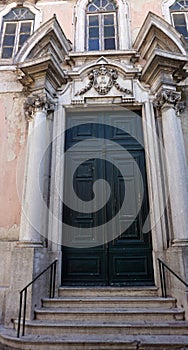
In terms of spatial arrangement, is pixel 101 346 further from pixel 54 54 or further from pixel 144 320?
pixel 54 54

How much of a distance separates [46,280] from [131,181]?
2425mm

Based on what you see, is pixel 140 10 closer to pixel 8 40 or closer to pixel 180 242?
pixel 8 40

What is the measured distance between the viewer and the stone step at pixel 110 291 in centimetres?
445

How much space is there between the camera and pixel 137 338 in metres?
3.36

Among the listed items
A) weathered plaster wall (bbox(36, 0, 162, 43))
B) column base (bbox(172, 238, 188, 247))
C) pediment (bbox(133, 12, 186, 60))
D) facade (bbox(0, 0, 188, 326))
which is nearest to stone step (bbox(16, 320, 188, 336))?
facade (bbox(0, 0, 188, 326))

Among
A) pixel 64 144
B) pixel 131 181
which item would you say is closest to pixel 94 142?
pixel 64 144

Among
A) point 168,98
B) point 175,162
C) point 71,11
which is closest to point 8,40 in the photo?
point 71,11

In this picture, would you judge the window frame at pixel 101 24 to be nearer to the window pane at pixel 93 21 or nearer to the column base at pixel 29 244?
the window pane at pixel 93 21

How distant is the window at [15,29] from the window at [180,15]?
360cm

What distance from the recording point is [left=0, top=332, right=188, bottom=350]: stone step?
323 centimetres

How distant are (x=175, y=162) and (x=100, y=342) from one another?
3143 millimetres

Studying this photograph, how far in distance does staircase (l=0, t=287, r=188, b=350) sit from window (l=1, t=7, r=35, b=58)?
225 inches

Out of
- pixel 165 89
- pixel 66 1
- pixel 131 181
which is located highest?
pixel 66 1

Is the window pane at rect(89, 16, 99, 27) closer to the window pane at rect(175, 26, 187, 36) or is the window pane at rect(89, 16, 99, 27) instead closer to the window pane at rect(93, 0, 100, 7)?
the window pane at rect(93, 0, 100, 7)
